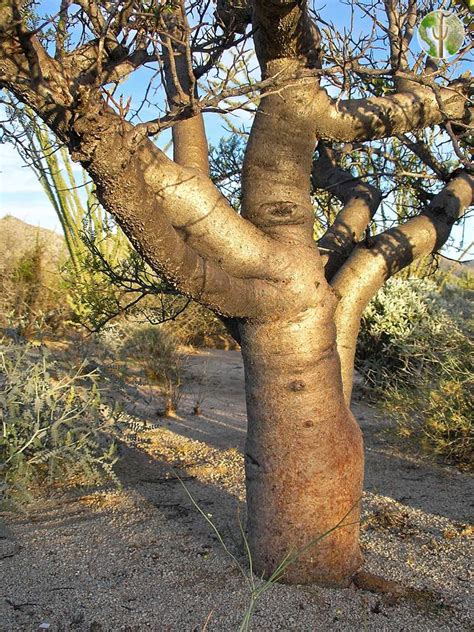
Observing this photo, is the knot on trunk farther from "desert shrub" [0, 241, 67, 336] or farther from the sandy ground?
"desert shrub" [0, 241, 67, 336]

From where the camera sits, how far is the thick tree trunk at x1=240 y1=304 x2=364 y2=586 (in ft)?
8.81

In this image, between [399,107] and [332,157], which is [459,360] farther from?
[399,107]

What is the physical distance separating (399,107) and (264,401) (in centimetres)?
143

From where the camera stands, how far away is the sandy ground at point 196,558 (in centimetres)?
239

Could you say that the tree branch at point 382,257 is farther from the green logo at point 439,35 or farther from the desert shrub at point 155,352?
the desert shrub at point 155,352

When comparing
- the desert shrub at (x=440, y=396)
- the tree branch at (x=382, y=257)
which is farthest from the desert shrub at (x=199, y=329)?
the tree branch at (x=382, y=257)

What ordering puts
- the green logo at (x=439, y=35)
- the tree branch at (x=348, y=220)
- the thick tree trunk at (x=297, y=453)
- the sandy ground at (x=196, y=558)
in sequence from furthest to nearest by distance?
the tree branch at (x=348, y=220) → the thick tree trunk at (x=297, y=453) → the sandy ground at (x=196, y=558) → the green logo at (x=439, y=35)

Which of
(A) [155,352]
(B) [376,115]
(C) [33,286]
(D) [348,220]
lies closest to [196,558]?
(D) [348,220]

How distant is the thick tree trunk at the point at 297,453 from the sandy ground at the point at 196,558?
0.14 metres

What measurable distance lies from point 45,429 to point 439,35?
2878 millimetres

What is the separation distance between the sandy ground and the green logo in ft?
5.75

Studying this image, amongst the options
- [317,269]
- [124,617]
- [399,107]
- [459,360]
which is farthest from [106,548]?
[459,360]

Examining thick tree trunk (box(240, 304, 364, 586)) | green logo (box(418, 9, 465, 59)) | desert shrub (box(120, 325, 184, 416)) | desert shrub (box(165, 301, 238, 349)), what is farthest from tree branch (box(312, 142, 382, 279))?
desert shrub (box(165, 301, 238, 349))

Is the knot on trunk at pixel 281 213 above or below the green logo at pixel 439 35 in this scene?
below
